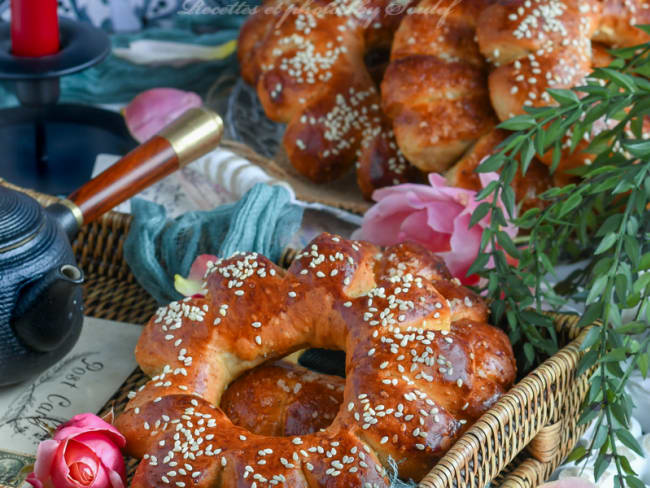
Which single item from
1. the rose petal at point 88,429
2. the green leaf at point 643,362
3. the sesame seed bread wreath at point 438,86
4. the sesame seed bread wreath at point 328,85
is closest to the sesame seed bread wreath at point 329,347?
the rose petal at point 88,429

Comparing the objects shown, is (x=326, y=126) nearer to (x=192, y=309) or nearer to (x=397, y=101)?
(x=397, y=101)

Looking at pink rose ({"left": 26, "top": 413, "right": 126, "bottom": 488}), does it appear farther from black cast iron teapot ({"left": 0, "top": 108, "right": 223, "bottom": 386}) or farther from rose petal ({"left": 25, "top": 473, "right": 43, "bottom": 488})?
black cast iron teapot ({"left": 0, "top": 108, "right": 223, "bottom": 386})

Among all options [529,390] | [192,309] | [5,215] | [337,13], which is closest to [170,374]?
[192,309]

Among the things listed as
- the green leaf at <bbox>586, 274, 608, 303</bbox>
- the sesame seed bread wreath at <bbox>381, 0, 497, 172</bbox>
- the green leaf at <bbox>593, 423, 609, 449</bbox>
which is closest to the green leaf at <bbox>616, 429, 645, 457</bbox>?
the green leaf at <bbox>593, 423, 609, 449</bbox>

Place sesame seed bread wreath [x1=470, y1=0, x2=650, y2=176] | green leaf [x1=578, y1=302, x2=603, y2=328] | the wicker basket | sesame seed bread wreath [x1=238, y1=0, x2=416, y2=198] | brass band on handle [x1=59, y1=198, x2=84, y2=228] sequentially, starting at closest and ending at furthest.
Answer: the wicker basket < green leaf [x1=578, y1=302, x2=603, y2=328] < brass band on handle [x1=59, y1=198, x2=84, y2=228] < sesame seed bread wreath [x1=470, y1=0, x2=650, y2=176] < sesame seed bread wreath [x1=238, y1=0, x2=416, y2=198]

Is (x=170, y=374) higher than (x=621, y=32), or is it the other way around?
(x=621, y=32)

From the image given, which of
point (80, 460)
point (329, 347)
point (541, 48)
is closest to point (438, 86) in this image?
point (541, 48)

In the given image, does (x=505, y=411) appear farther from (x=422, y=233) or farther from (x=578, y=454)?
(x=422, y=233)
